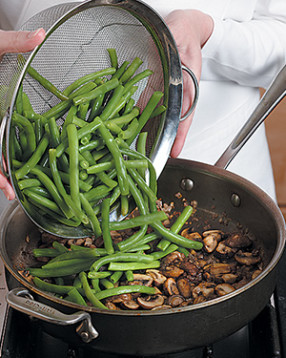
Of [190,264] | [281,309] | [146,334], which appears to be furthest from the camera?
[190,264]

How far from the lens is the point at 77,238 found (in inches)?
38.4

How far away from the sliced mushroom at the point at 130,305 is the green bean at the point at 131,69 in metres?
0.45

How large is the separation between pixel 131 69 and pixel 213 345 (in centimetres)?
56

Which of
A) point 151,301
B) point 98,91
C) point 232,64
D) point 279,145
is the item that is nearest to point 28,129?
point 98,91

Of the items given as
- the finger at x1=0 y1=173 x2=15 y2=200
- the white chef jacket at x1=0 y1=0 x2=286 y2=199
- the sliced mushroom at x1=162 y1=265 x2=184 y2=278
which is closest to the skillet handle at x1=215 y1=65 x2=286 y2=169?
the white chef jacket at x1=0 y1=0 x2=286 y2=199

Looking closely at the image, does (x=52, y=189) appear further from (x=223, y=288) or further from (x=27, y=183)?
(x=223, y=288)

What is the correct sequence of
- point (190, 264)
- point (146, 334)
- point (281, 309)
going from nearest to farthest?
point (146, 334) → point (281, 309) → point (190, 264)

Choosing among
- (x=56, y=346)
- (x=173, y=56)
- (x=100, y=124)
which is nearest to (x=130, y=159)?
(x=100, y=124)

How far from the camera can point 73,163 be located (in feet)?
2.88

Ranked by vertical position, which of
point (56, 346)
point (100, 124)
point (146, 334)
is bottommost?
point (56, 346)

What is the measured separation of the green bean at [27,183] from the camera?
0.86 meters

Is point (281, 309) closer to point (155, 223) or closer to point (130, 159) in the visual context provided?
point (155, 223)

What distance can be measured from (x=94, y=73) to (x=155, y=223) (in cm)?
32

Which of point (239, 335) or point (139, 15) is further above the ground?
point (139, 15)
